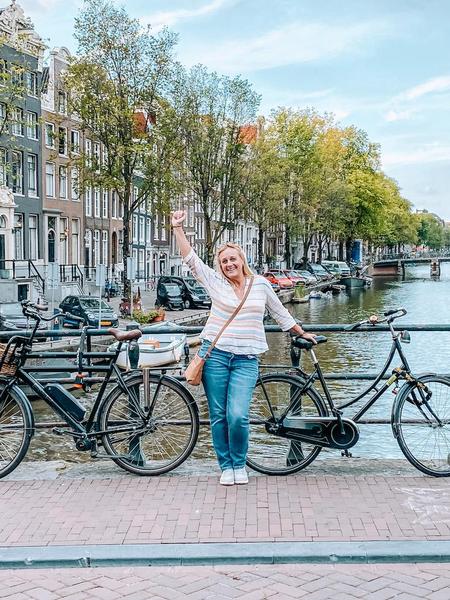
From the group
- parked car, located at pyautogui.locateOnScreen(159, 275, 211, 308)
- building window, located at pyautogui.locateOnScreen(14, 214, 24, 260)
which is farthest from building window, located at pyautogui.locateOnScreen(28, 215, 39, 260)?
parked car, located at pyautogui.locateOnScreen(159, 275, 211, 308)

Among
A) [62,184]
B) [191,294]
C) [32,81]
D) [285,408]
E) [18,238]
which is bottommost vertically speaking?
[191,294]

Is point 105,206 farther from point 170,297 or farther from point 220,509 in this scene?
point 220,509

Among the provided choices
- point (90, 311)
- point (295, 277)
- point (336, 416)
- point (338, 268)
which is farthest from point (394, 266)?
point (336, 416)

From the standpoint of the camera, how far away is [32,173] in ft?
145

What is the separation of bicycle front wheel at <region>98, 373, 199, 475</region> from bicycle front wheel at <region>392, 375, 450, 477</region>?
5.21 feet

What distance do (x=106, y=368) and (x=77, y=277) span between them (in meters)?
39.2

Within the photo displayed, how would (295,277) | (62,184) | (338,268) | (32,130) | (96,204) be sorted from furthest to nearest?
(338,268), (295,277), (96,204), (62,184), (32,130)

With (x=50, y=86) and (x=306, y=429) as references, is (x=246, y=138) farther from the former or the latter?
(x=306, y=429)

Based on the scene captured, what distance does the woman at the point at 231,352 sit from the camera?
568 cm

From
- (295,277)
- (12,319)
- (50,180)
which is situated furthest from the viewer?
(295,277)

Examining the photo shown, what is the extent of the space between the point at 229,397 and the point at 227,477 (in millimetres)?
582

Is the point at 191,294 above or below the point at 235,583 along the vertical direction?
below

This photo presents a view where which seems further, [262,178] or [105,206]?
[105,206]

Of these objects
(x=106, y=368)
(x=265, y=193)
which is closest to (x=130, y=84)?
(x=265, y=193)
